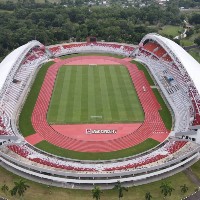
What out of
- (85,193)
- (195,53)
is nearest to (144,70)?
(195,53)

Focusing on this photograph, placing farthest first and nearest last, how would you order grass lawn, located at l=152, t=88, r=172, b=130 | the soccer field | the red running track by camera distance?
the soccer field, grass lawn, located at l=152, t=88, r=172, b=130, the red running track

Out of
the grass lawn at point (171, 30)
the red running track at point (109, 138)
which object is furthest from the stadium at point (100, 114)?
the grass lawn at point (171, 30)

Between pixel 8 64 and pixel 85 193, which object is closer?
pixel 85 193

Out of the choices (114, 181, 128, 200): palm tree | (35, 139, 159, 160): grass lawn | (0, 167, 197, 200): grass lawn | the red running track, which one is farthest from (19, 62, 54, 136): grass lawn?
(114, 181, 128, 200): palm tree

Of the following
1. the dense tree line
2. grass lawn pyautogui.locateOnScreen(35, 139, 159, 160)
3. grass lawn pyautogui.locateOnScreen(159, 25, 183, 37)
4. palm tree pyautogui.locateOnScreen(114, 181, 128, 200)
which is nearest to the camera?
palm tree pyautogui.locateOnScreen(114, 181, 128, 200)

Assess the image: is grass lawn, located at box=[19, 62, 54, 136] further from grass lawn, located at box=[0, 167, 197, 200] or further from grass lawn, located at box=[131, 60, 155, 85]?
grass lawn, located at box=[131, 60, 155, 85]

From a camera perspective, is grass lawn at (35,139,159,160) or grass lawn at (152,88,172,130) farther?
grass lawn at (152,88,172,130)

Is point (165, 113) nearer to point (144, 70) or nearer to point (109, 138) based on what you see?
point (109, 138)

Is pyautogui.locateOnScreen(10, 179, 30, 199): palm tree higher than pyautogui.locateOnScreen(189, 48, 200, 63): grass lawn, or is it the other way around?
pyautogui.locateOnScreen(189, 48, 200, 63): grass lawn
